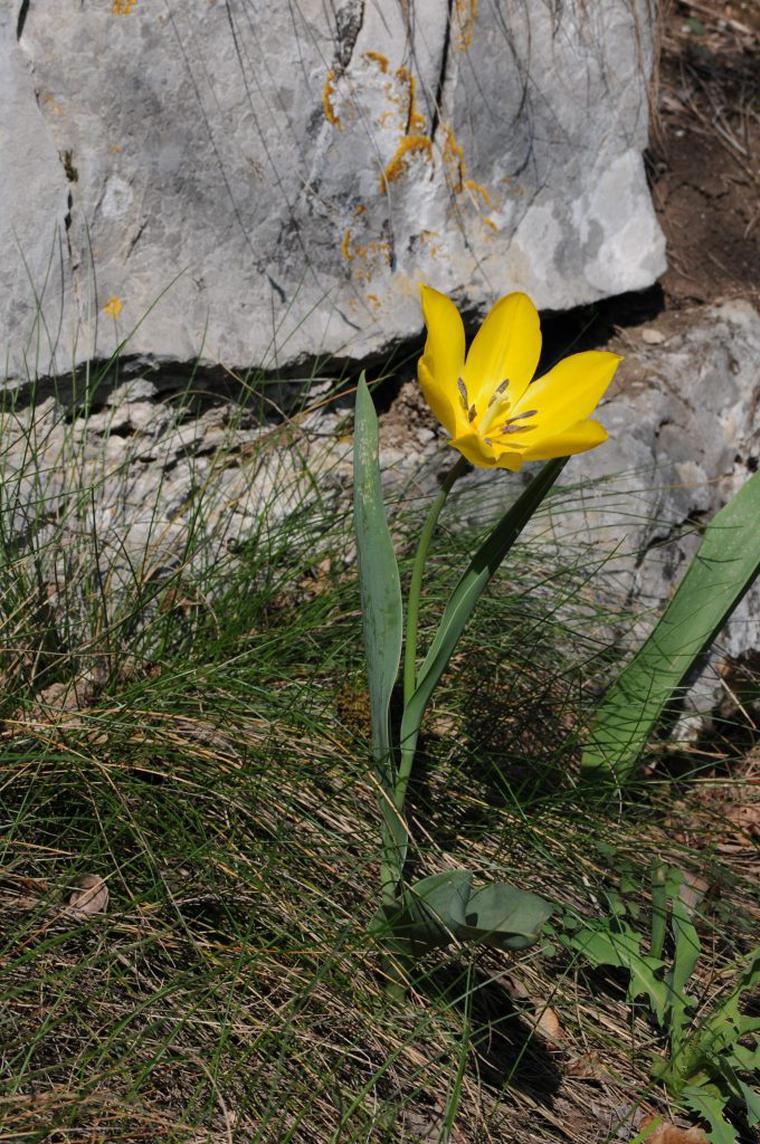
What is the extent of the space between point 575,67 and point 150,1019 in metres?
2.33

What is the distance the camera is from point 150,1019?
1.51 metres

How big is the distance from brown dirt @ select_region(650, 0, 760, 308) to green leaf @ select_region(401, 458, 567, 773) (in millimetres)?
1811

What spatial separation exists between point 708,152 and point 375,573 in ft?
7.71

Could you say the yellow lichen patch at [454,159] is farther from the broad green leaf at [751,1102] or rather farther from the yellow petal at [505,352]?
the broad green leaf at [751,1102]

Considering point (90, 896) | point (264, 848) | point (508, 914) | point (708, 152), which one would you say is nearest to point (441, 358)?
point (508, 914)

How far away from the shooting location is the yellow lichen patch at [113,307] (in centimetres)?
215

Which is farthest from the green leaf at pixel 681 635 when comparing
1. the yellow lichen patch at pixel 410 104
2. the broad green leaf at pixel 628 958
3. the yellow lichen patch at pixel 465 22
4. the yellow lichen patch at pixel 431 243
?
the yellow lichen patch at pixel 465 22

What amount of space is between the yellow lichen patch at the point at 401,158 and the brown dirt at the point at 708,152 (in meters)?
0.85

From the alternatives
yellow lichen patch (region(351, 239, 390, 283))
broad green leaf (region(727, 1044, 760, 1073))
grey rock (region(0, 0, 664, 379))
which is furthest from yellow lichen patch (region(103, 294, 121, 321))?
broad green leaf (region(727, 1044, 760, 1073))

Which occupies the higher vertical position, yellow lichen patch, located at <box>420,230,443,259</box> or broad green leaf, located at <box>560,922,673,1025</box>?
yellow lichen patch, located at <box>420,230,443,259</box>

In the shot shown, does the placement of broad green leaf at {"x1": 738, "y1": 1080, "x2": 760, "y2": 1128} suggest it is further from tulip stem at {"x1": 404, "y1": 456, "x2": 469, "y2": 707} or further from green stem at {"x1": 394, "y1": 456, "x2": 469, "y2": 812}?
tulip stem at {"x1": 404, "y1": 456, "x2": 469, "y2": 707}

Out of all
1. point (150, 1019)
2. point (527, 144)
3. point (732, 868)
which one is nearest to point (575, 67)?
point (527, 144)

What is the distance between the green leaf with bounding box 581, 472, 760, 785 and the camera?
6.47ft

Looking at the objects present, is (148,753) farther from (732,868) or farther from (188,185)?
(188,185)
